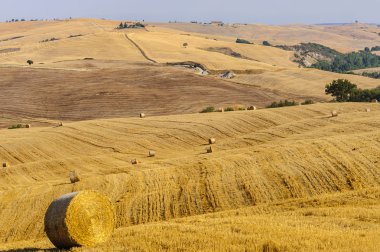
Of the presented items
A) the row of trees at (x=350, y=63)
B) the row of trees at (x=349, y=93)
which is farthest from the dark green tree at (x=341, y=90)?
the row of trees at (x=350, y=63)

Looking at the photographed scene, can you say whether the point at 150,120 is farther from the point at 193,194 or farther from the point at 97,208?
the point at 97,208

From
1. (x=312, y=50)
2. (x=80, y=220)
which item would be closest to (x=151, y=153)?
(x=80, y=220)

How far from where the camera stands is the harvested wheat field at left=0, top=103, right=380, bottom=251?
16469 mm

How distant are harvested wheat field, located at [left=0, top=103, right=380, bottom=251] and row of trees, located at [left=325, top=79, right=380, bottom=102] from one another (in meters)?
22.8

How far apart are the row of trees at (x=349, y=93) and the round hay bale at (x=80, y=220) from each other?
2196 inches

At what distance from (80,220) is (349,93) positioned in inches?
2351

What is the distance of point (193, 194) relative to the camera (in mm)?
25281

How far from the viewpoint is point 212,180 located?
2683 centimetres

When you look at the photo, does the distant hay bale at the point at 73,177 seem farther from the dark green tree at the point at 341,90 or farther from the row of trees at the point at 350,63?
the row of trees at the point at 350,63

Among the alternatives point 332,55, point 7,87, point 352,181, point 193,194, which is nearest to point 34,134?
point 193,194

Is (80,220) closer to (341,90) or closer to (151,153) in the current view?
(151,153)

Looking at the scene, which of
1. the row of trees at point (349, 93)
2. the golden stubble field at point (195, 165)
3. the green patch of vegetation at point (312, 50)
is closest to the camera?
the golden stubble field at point (195, 165)

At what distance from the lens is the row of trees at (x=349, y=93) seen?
70.0 metres

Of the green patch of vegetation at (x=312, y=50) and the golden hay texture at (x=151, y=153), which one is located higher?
the golden hay texture at (x=151, y=153)
